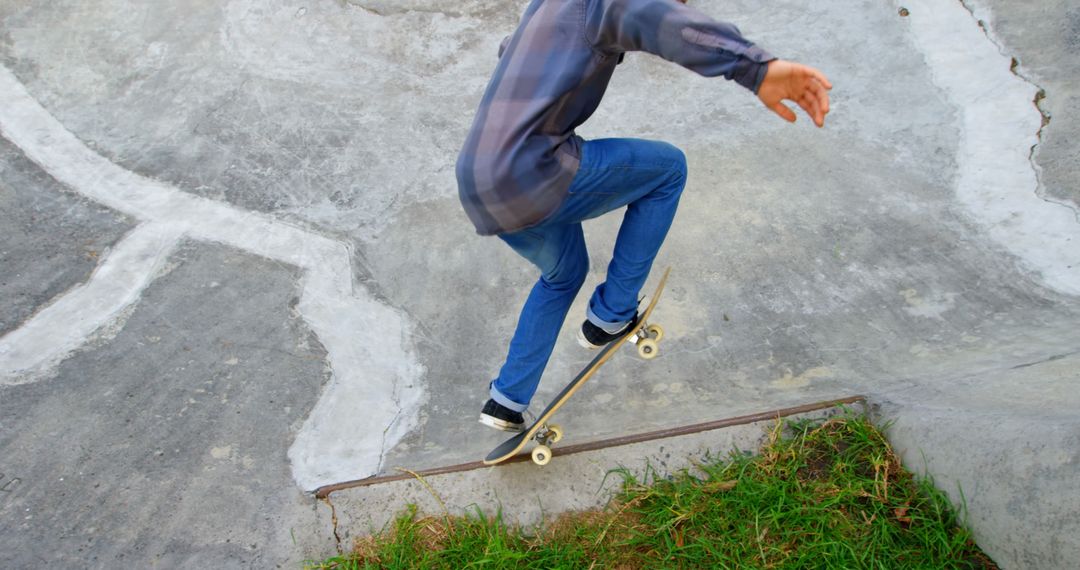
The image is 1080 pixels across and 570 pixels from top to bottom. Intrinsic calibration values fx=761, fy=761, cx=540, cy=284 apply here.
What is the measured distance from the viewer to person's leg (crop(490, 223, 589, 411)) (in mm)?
2322

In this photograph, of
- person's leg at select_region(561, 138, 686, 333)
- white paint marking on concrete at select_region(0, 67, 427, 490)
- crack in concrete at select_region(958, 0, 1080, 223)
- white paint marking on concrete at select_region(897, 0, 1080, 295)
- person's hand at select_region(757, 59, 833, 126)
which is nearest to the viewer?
person's hand at select_region(757, 59, 833, 126)

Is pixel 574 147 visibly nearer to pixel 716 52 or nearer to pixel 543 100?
pixel 543 100

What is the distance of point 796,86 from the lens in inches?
67.5

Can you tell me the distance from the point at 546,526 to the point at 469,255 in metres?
A: 1.73

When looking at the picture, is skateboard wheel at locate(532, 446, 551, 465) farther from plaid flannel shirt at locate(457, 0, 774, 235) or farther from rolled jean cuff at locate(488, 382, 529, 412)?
plaid flannel shirt at locate(457, 0, 774, 235)

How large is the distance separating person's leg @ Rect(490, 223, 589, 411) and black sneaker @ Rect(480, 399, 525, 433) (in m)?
0.02

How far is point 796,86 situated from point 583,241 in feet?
3.07

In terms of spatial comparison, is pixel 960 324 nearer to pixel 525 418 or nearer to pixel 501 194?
pixel 525 418

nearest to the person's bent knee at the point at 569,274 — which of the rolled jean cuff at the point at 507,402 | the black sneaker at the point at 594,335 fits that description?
the black sneaker at the point at 594,335

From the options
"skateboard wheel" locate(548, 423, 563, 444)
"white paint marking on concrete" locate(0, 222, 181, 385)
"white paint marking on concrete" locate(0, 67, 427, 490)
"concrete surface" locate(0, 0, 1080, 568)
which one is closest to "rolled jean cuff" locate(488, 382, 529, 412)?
"skateboard wheel" locate(548, 423, 563, 444)

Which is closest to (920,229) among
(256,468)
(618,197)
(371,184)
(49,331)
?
(618,197)

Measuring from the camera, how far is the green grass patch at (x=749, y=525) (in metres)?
2.32

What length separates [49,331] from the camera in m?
3.49

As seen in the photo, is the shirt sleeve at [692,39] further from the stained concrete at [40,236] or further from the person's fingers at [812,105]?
the stained concrete at [40,236]
